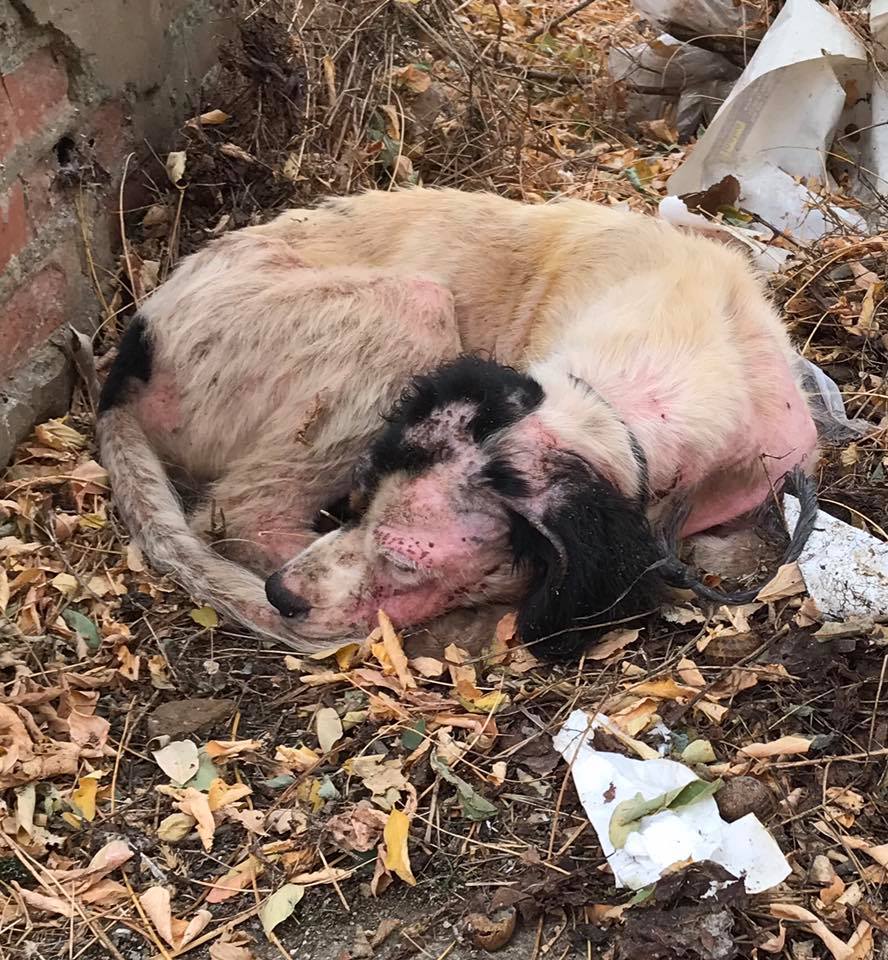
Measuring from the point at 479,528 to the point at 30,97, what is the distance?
77.1 inches

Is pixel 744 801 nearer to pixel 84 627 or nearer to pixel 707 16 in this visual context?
pixel 84 627

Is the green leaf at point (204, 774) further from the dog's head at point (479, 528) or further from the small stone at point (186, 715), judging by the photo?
the dog's head at point (479, 528)

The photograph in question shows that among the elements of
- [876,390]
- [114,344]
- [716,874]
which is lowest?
[876,390]

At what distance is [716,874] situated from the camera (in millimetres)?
2084

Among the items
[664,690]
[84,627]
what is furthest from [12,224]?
[664,690]

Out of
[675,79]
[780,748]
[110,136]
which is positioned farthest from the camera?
[675,79]

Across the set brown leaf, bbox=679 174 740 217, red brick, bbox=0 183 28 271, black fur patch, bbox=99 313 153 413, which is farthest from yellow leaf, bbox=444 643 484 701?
brown leaf, bbox=679 174 740 217

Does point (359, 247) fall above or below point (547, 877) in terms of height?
above

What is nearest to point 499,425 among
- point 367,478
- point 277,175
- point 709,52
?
point 367,478

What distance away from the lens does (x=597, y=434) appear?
3.00 metres

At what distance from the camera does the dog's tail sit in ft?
10.2

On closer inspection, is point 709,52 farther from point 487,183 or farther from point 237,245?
point 237,245

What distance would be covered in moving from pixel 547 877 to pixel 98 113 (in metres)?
2.98

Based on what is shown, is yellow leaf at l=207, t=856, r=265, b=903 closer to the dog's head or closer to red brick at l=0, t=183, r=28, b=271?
the dog's head
